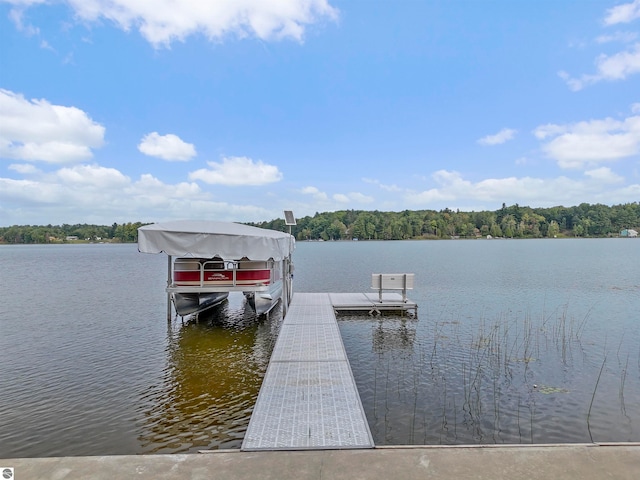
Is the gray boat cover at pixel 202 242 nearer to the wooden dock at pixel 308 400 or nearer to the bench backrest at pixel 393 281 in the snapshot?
the wooden dock at pixel 308 400

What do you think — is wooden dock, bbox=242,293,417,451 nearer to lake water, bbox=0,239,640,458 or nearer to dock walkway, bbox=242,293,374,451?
dock walkway, bbox=242,293,374,451

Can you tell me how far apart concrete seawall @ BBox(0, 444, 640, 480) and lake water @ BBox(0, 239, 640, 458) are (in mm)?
1759

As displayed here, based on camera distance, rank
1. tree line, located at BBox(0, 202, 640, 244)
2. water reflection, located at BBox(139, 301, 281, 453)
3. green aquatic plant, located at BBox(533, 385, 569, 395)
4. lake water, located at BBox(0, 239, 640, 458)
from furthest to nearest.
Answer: tree line, located at BBox(0, 202, 640, 244), green aquatic plant, located at BBox(533, 385, 569, 395), lake water, located at BBox(0, 239, 640, 458), water reflection, located at BBox(139, 301, 281, 453)

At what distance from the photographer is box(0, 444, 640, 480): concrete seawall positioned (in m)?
3.04

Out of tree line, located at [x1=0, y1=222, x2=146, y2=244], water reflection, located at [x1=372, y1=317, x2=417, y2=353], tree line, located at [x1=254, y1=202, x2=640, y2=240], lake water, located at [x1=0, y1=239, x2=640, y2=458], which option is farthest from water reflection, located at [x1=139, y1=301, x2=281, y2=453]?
tree line, located at [x1=0, y1=222, x2=146, y2=244]

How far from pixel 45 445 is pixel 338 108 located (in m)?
33.5

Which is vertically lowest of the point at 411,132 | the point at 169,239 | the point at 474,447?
the point at 474,447

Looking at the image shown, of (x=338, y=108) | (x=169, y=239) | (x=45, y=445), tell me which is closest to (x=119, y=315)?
(x=169, y=239)

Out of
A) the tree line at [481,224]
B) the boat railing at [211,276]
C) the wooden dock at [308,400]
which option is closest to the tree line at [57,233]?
the tree line at [481,224]

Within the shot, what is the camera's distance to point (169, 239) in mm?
10328

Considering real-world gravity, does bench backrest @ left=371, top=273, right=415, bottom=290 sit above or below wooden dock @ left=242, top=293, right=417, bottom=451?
above

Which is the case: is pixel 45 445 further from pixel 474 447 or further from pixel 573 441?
pixel 573 441

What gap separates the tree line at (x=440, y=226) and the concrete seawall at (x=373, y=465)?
122 m

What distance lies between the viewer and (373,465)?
10.5ft
